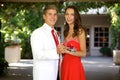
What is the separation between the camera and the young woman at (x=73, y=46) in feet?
15.3

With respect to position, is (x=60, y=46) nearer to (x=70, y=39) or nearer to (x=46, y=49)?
(x=46, y=49)

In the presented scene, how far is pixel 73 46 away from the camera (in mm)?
4648

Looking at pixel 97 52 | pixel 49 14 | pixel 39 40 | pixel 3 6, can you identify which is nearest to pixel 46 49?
pixel 39 40

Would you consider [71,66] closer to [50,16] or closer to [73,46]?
[73,46]

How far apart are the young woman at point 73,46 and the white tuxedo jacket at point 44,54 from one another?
0.28 meters

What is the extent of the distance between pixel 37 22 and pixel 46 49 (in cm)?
1754

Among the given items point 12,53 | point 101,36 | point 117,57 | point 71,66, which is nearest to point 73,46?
point 71,66

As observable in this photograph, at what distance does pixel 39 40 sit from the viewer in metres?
4.32

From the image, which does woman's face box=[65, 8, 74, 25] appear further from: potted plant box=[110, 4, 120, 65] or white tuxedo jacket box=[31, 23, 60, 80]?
potted plant box=[110, 4, 120, 65]

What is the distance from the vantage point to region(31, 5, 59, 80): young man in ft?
14.1

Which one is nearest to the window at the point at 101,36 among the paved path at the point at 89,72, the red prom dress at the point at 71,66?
the paved path at the point at 89,72

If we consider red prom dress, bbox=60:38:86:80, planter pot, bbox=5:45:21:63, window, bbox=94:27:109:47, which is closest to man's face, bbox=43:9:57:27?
red prom dress, bbox=60:38:86:80

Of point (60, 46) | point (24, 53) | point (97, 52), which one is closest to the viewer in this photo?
point (60, 46)

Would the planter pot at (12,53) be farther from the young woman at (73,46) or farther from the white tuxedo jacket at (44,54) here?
the white tuxedo jacket at (44,54)
